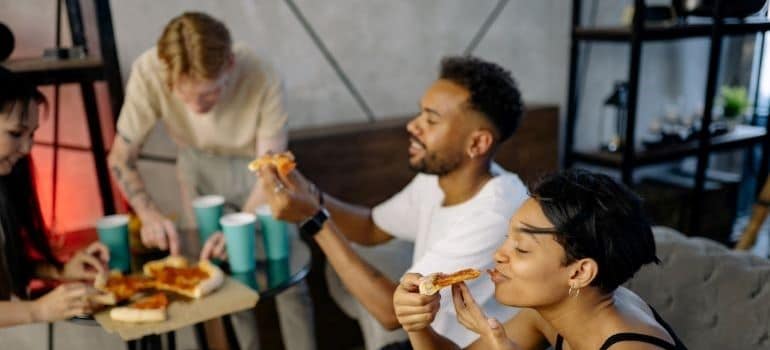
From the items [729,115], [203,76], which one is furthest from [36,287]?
[729,115]

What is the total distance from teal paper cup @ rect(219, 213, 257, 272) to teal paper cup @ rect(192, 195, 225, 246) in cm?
14

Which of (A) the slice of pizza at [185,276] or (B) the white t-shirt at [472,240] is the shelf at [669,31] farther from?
(A) the slice of pizza at [185,276]

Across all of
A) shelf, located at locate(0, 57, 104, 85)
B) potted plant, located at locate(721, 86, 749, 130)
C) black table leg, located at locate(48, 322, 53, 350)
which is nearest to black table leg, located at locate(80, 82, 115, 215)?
shelf, located at locate(0, 57, 104, 85)

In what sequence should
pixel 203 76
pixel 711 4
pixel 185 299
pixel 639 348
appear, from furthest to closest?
1. pixel 711 4
2. pixel 203 76
3. pixel 185 299
4. pixel 639 348

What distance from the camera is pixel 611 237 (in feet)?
3.74

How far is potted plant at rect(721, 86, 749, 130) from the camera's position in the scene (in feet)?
12.5

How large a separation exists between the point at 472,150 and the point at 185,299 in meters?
0.79

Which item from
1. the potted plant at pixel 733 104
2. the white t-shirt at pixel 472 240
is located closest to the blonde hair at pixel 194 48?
the white t-shirt at pixel 472 240

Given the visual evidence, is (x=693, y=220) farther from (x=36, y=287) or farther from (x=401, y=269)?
(x=36, y=287)

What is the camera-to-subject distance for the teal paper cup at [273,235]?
1.79 metres

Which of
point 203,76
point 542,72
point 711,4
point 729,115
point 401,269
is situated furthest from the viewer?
point 729,115

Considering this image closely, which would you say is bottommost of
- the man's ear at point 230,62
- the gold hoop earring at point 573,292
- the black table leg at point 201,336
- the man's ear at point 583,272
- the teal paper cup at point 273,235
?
the black table leg at point 201,336

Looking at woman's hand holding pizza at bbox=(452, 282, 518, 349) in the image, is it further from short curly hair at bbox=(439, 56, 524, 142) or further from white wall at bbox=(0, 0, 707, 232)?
white wall at bbox=(0, 0, 707, 232)

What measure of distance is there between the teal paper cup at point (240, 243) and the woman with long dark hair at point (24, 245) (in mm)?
322
